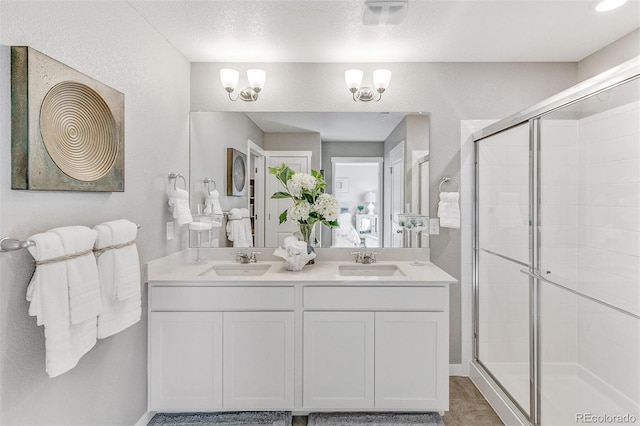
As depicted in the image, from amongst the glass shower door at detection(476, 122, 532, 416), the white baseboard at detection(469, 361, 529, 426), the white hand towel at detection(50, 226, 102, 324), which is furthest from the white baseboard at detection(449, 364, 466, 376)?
the white hand towel at detection(50, 226, 102, 324)

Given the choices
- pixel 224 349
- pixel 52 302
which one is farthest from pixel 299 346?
pixel 52 302

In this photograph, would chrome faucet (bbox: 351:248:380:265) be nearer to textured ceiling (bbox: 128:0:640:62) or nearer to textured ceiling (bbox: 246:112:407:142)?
textured ceiling (bbox: 246:112:407:142)

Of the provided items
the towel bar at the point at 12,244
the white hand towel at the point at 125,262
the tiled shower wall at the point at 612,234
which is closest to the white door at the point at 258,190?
the white hand towel at the point at 125,262

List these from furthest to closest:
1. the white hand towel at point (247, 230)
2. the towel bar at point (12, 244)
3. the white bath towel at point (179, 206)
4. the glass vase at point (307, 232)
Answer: the white hand towel at point (247, 230) → the glass vase at point (307, 232) → the white bath towel at point (179, 206) → the towel bar at point (12, 244)

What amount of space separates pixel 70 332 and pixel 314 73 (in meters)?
2.18

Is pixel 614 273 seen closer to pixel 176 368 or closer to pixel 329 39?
pixel 329 39

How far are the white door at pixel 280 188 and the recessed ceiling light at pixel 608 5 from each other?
185 centimetres

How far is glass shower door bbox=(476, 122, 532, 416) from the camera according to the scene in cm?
208

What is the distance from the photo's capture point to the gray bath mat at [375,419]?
2068mm

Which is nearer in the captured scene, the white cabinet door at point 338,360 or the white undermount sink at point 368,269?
the white cabinet door at point 338,360

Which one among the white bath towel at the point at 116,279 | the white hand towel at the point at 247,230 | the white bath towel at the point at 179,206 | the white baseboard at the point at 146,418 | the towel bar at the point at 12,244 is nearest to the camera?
the towel bar at the point at 12,244

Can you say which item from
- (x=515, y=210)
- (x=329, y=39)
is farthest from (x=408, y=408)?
(x=329, y=39)

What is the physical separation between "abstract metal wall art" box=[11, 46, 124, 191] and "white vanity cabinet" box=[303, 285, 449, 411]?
49.9 inches

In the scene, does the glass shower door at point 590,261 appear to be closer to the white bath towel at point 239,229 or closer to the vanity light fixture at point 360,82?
the vanity light fixture at point 360,82
